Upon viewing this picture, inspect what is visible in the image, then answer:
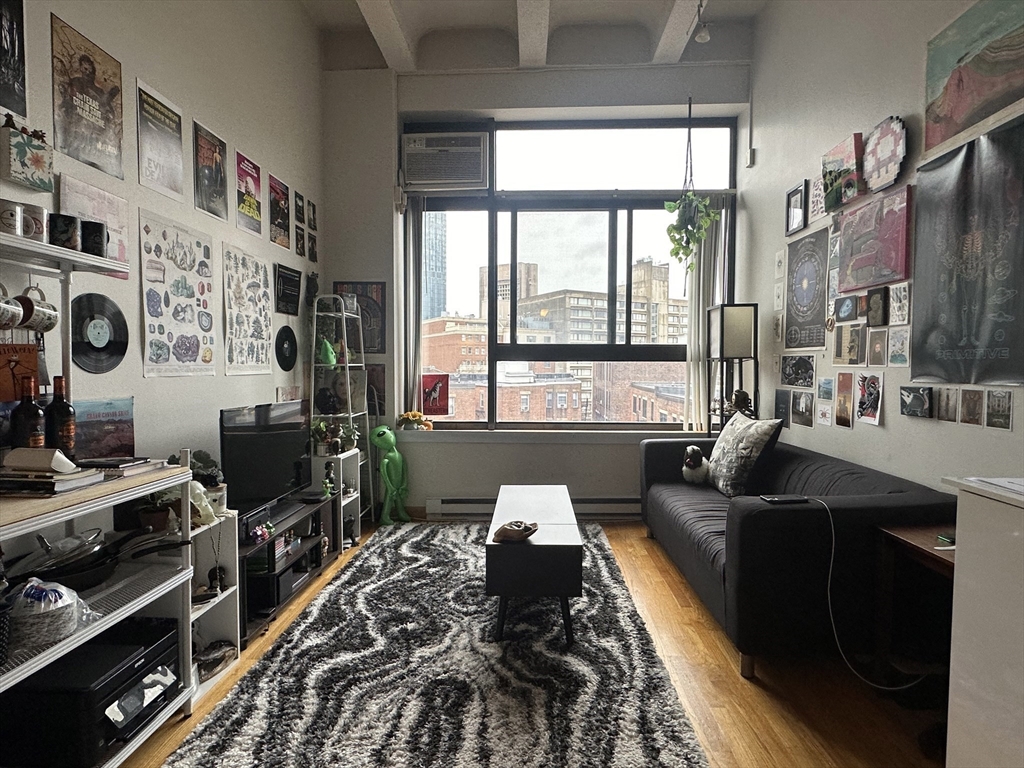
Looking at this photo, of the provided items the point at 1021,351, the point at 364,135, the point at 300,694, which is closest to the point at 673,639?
the point at 300,694

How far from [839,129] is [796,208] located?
1.71ft

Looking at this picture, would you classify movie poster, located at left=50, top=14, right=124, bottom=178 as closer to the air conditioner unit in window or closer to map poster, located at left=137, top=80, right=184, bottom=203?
map poster, located at left=137, top=80, right=184, bottom=203

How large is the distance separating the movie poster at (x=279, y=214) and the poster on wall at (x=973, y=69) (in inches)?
133

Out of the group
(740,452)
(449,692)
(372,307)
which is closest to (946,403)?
(740,452)

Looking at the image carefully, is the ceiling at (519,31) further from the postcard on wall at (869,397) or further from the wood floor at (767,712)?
the wood floor at (767,712)

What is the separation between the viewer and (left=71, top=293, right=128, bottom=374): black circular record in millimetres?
1910

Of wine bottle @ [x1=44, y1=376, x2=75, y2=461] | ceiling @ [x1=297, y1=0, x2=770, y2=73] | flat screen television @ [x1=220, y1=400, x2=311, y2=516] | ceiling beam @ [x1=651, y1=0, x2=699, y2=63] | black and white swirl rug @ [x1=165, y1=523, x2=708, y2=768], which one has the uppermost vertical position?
ceiling @ [x1=297, y1=0, x2=770, y2=73]

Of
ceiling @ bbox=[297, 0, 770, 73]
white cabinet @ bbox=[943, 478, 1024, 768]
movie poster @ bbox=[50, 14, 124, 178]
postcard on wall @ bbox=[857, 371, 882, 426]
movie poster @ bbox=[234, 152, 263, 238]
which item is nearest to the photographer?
white cabinet @ bbox=[943, 478, 1024, 768]

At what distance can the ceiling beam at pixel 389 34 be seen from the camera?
3.37 metres

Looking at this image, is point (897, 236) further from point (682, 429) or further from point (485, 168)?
point (485, 168)

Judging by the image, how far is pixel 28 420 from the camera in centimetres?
157

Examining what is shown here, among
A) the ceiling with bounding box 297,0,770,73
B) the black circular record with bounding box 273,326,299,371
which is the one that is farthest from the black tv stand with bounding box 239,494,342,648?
the ceiling with bounding box 297,0,770,73

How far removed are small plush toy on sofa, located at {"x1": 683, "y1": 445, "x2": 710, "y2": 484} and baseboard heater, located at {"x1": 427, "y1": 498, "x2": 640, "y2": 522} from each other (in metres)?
0.86

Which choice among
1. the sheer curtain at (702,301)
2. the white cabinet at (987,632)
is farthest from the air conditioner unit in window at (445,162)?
the white cabinet at (987,632)
